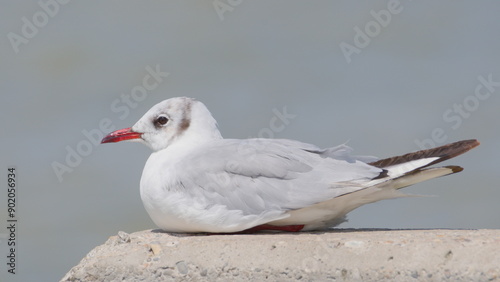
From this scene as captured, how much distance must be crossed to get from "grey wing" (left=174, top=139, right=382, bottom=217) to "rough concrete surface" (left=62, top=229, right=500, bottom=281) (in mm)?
223

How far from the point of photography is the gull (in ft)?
16.3

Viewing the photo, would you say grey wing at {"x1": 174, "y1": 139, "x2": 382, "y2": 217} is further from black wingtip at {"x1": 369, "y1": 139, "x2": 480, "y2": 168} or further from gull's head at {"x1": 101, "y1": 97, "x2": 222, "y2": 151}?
gull's head at {"x1": 101, "y1": 97, "x2": 222, "y2": 151}

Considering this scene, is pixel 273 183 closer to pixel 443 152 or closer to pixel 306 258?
pixel 306 258

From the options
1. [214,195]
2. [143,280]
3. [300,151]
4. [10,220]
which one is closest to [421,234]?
[300,151]

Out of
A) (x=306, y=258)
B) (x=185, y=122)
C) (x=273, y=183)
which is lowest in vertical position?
(x=306, y=258)

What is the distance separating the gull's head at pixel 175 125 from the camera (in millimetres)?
5688

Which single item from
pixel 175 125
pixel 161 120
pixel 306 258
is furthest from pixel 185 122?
pixel 306 258

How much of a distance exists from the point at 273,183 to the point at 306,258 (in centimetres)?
72

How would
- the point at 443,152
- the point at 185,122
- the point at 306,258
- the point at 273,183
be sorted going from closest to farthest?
the point at 306,258 < the point at 443,152 < the point at 273,183 < the point at 185,122

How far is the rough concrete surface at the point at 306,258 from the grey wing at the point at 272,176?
8.8 inches

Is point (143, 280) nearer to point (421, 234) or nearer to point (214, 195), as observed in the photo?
point (214, 195)

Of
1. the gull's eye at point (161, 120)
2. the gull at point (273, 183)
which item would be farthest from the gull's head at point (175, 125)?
the gull at point (273, 183)

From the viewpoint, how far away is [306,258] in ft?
14.6

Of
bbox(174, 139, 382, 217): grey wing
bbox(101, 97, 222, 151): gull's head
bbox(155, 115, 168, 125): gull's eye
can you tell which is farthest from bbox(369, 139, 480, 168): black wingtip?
bbox(155, 115, 168, 125): gull's eye
